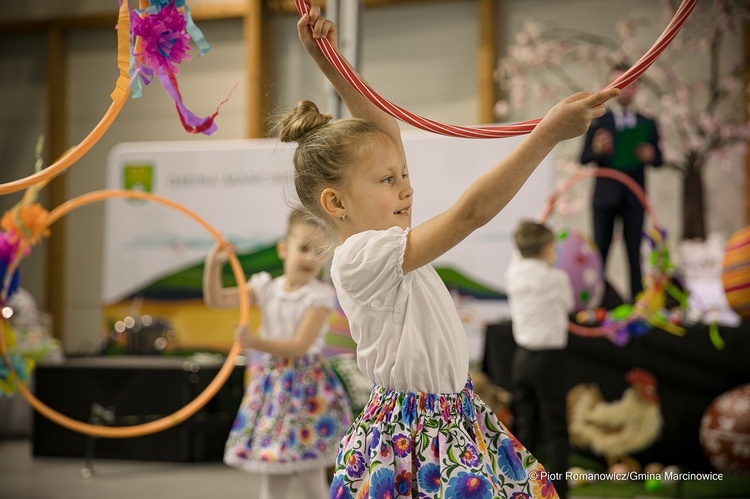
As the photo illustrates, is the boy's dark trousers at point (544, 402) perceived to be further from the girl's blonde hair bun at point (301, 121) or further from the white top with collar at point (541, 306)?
the girl's blonde hair bun at point (301, 121)

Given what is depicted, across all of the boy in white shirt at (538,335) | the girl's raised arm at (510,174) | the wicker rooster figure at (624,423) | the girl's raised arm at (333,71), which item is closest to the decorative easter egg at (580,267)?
the wicker rooster figure at (624,423)

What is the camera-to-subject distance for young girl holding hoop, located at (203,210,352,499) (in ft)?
10.8

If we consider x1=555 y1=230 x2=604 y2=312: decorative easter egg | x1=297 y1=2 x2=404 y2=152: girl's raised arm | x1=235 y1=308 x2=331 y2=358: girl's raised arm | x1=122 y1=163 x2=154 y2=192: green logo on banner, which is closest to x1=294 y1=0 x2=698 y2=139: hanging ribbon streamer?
x1=297 y1=2 x2=404 y2=152: girl's raised arm

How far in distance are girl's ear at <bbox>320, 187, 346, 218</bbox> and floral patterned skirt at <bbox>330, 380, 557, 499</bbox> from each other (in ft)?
1.20

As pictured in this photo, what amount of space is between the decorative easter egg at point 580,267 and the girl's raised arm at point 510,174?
3.59 m

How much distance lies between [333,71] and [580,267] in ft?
11.4

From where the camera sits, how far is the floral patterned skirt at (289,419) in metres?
3.28

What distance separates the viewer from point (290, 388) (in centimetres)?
343

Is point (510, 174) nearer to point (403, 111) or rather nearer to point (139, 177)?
point (403, 111)

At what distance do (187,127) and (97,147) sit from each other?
7.07 meters

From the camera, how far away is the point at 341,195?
72.4 inches

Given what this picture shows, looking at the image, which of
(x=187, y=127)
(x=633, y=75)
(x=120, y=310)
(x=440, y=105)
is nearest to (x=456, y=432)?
(x=633, y=75)

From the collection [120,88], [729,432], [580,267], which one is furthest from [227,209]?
[120,88]

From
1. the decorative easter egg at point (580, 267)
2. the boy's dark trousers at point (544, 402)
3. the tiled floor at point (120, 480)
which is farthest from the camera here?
the decorative easter egg at point (580, 267)
